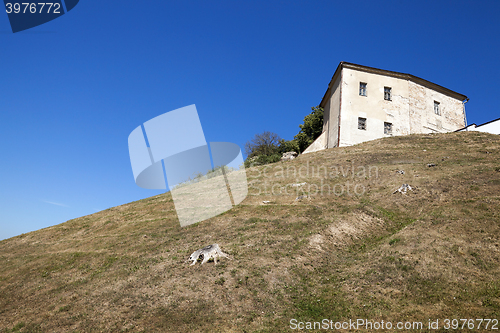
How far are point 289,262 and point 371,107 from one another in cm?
3383

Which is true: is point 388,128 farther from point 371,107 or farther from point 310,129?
point 310,129

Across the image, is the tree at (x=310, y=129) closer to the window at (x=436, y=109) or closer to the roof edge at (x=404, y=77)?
the roof edge at (x=404, y=77)

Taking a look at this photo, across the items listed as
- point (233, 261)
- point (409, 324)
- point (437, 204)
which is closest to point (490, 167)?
point (437, 204)

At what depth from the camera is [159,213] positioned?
27594 mm

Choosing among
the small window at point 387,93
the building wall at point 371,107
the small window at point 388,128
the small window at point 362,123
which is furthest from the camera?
the small window at point 387,93

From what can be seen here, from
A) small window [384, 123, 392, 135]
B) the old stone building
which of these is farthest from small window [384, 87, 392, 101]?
small window [384, 123, 392, 135]

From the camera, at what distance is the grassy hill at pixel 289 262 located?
38.4 ft

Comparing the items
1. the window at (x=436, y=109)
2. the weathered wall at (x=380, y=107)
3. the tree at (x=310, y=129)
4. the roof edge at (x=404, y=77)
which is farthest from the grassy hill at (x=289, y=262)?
the tree at (x=310, y=129)

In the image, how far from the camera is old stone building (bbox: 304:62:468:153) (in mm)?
41812

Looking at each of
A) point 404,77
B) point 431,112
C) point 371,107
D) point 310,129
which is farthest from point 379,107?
point 310,129

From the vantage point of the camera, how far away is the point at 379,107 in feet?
140

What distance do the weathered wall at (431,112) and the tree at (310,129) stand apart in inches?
583

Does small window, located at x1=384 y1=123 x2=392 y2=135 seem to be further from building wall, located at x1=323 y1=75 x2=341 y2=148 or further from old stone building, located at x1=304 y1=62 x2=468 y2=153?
building wall, located at x1=323 y1=75 x2=341 y2=148

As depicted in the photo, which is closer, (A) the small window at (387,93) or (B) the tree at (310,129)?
(A) the small window at (387,93)
